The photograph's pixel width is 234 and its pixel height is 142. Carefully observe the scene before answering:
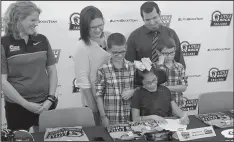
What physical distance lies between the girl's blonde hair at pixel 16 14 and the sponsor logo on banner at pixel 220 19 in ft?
6.17

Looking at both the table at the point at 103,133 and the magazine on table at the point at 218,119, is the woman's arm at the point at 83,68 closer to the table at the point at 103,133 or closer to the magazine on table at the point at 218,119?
the table at the point at 103,133

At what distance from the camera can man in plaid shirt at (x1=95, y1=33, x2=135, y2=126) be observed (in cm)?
183

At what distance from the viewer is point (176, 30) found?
9.60 feet

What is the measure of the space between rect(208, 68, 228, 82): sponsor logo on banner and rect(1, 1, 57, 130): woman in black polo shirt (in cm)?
178

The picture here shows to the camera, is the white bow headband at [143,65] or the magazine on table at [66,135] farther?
the white bow headband at [143,65]

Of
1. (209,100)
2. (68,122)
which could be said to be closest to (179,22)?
(209,100)

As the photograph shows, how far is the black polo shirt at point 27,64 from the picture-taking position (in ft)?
5.64

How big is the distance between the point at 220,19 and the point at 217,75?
21.3 inches

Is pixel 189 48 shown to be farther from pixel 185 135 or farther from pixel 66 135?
pixel 66 135

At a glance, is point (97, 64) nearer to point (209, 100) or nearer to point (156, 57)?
point (156, 57)

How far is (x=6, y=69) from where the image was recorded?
173cm

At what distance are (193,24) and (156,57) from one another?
3.13 ft

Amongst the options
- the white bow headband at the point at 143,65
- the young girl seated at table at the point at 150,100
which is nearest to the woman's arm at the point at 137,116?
the young girl seated at table at the point at 150,100

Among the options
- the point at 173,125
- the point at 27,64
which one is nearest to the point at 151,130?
the point at 173,125
